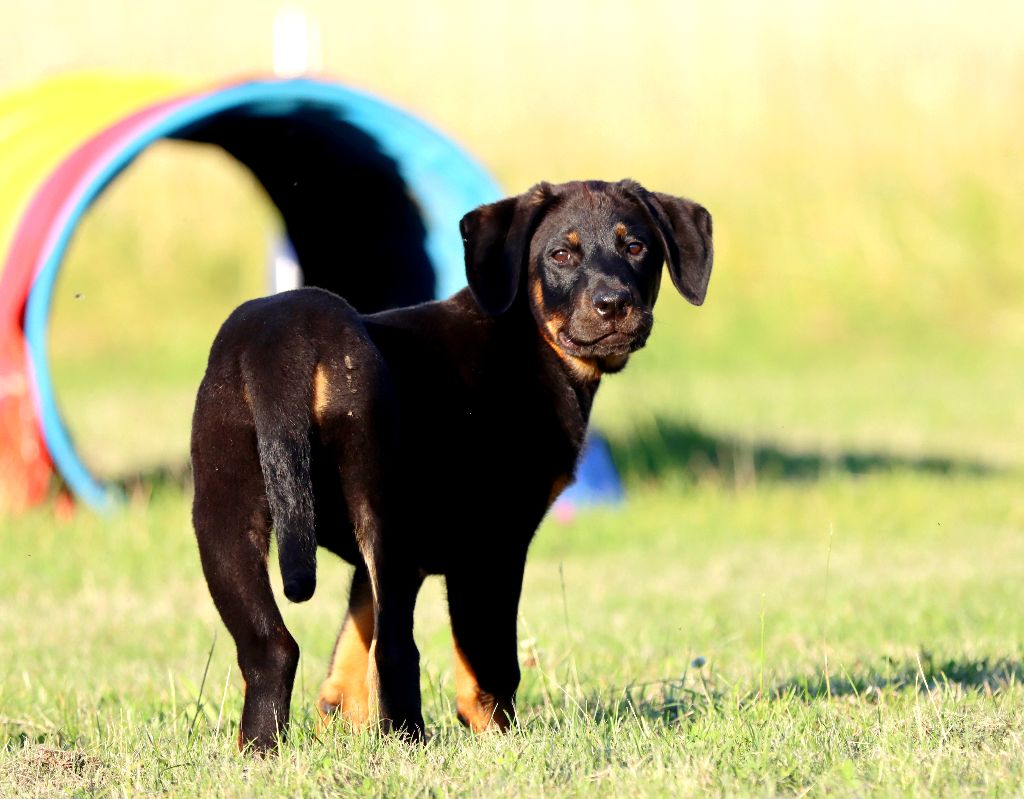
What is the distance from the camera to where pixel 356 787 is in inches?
142

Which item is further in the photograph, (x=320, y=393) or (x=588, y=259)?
(x=588, y=259)

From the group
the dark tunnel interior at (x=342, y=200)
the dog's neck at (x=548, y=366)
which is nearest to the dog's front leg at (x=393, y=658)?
the dog's neck at (x=548, y=366)

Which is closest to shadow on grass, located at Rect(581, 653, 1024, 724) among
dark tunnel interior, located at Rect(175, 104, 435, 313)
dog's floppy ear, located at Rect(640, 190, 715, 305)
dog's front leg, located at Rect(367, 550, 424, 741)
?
dog's front leg, located at Rect(367, 550, 424, 741)

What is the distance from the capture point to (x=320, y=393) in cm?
392

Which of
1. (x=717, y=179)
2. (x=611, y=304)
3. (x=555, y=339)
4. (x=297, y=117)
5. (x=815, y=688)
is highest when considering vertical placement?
(x=297, y=117)

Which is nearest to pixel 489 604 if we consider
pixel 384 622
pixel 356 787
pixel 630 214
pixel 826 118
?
pixel 384 622

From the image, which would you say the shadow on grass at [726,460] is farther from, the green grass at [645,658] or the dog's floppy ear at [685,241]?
the dog's floppy ear at [685,241]

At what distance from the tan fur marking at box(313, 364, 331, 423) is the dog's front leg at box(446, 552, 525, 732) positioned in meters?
0.72

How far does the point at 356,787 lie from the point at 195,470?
0.90 m

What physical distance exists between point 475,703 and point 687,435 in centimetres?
729

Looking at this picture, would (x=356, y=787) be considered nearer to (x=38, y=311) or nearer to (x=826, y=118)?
(x=38, y=311)

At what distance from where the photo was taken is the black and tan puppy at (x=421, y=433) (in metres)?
Result: 3.85

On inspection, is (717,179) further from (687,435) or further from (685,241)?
(685,241)

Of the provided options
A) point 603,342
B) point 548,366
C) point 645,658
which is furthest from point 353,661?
point 645,658
